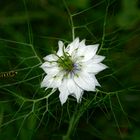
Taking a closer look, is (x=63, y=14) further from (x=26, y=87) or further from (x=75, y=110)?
(x=75, y=110)

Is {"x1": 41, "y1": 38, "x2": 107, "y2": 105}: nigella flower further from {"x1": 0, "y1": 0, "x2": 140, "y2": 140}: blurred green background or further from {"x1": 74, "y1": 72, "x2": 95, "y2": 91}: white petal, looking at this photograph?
{"x1": 0, "y1": 0, "x2": 140, "y2": 140}: blurred green background

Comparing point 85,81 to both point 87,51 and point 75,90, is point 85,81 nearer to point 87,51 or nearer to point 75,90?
point 75,90

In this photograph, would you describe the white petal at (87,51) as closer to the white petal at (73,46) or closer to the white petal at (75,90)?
the white petal at (73,46)

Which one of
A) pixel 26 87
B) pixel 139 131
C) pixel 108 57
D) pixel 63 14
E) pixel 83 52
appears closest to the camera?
pixel 83 52

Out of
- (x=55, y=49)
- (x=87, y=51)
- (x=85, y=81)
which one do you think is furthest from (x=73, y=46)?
(x=55, y=49)

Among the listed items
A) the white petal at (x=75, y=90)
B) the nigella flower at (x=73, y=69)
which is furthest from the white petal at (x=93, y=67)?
the white petal at (x=75, y=90)

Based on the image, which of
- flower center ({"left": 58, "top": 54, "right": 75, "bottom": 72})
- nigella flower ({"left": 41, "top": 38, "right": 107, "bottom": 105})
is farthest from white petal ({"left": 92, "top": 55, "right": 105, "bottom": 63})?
flower center ({"left": 58, "top": 54, "right": 75, "bottom": 72})

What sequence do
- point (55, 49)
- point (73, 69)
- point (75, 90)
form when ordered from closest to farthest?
point (75, 90) → point (73, 69) → point (55, 49)

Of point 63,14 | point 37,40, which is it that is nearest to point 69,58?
point 37,40
